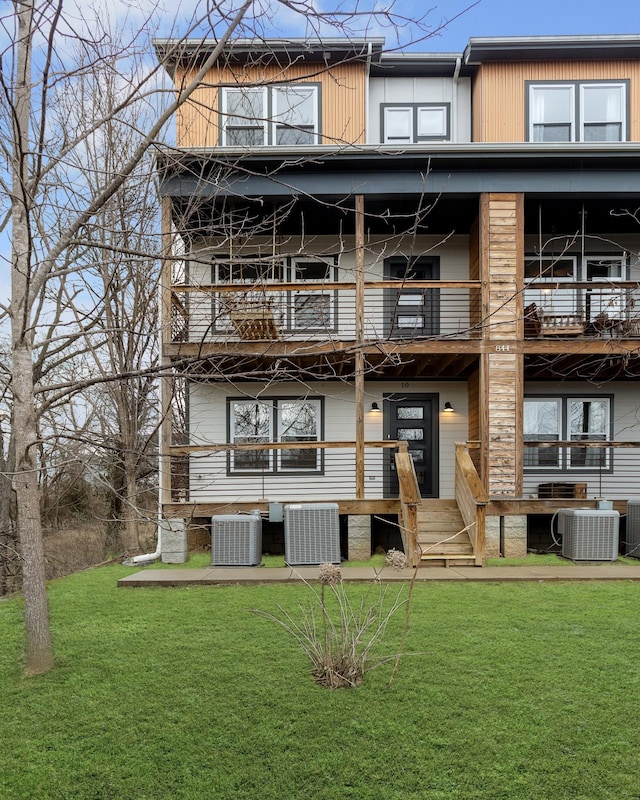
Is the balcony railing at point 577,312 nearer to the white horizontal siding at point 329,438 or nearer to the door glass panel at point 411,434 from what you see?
the white horizontal siding at point 329,438

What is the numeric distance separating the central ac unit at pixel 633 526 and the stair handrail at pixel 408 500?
370 centimetres

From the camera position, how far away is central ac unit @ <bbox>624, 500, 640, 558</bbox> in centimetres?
962

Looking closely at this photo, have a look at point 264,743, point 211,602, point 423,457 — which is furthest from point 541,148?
point 264,743

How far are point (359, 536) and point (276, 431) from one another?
3.14 metres

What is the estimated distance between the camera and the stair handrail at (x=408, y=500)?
8.69 m

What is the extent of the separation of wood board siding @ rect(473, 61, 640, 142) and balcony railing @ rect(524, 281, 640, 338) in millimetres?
3250

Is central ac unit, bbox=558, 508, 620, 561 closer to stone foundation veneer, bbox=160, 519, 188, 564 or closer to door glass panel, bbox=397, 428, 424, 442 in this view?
door glass panel, bbox=397, 428, 424, 442

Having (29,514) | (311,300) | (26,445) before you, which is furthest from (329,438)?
(26,445)

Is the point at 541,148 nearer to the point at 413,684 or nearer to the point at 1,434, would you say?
the point at 413,684

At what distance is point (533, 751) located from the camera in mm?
3449

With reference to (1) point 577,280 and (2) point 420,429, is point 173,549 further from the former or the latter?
(1) point 577,280

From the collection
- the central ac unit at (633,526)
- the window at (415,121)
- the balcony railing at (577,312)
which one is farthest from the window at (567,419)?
the window at (415,121)

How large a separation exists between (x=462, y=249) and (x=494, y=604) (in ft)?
25.5

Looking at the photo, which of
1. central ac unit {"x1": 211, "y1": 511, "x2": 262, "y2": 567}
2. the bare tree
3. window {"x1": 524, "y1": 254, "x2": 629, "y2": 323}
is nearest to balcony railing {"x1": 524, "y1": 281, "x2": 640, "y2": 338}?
window {"x1": 524, "y1": 254, "x2": 629, "y2": 323}
